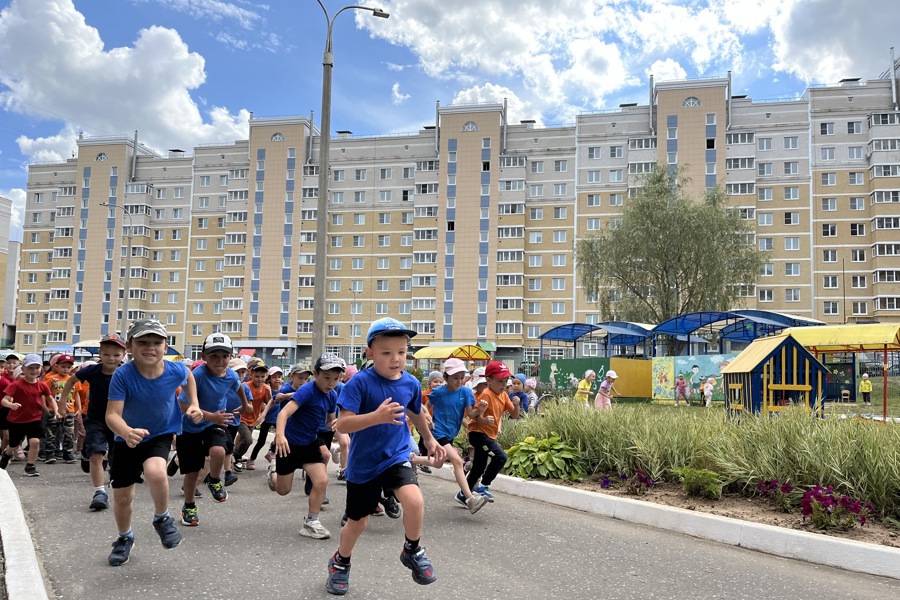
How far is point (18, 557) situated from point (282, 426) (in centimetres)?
207

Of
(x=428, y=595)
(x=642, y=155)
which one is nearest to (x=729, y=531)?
(x=428, y=595)

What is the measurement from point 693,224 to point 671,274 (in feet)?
10.5

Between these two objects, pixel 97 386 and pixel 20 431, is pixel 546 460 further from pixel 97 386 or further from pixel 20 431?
pixel 20 431

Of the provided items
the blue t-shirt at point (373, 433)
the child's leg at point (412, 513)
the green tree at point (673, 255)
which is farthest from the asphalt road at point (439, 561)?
the green tree at point (673, 255)

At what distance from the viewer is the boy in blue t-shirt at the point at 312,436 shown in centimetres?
695

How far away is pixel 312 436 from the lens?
288 inches

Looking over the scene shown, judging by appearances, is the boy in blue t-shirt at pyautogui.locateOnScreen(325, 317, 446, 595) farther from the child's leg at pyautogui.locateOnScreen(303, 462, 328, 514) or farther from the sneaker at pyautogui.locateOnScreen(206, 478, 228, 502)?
the sneaker at pyautogui.locateOnScreen(206, 478, 228, 502)

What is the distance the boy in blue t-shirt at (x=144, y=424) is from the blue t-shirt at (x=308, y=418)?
1.41 metres

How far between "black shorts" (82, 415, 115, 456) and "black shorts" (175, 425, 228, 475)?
3.69 feet

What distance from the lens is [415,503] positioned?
481 centimetres

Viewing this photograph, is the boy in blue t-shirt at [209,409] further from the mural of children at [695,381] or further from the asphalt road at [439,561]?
the mural of children at [695,381]

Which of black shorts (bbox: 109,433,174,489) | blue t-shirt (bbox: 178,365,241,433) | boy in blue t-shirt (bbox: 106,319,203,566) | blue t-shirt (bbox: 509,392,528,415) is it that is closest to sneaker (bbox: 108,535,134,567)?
boy in blue t-shirt (bbox: 106,319,203,566)

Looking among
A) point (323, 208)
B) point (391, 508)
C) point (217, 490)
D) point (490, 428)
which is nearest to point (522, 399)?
point (323, 208)

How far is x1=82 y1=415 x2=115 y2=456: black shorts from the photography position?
8320 millimetres
